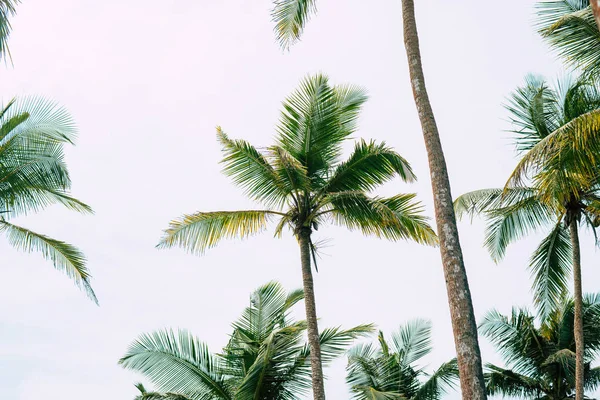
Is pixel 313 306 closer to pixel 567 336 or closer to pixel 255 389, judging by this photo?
pixel 255 389

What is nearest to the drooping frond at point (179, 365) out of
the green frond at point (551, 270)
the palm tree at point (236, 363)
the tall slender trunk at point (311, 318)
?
A: the palm tree at point (236, 363)

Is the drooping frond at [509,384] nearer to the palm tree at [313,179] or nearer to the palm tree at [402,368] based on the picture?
the palm tree at [402,368]

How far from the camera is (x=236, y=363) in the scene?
1738 centimetres

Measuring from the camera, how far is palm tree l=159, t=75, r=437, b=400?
15.1 m

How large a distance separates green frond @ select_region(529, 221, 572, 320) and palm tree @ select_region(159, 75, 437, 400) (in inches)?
201

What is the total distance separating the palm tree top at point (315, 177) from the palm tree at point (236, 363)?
7.09 ft

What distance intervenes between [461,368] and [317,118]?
25.8 feet

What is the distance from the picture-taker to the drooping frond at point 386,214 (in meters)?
14.9

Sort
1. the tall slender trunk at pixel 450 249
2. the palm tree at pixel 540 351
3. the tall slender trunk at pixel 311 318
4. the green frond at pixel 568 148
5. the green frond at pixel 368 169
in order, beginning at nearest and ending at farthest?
the tall slender trunk at pixel 450 249, the green frond at pixel 568 148, the tall slender trunk at pixel 311 318, the green frond at pixel 368 169, the palm tree at pixel 540 351

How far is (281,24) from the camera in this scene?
13.8 metres

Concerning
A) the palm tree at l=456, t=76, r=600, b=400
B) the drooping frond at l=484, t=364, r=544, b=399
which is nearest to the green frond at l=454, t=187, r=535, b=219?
the palm tree at l=456, t=76, r=600, b=400

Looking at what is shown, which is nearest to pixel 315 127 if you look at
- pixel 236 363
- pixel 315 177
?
pixel 315 177

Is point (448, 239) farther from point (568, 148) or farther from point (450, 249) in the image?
point (568, 148)

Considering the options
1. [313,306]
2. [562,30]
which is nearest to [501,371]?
[313,306]
